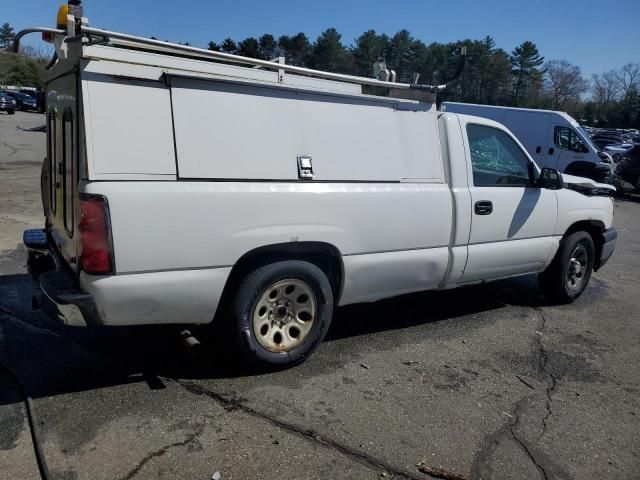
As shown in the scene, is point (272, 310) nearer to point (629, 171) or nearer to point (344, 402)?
point (344, 402)

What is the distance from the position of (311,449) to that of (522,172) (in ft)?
11.7

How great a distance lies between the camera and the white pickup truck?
3.30m

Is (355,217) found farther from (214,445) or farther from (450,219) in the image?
(214,445)

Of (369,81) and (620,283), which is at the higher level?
(369,81)

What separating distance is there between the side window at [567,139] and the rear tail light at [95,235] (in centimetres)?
1642

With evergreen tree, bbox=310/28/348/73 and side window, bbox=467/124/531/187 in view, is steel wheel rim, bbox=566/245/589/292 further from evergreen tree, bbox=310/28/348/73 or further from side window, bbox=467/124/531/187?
evergreen tree, bbox=310/28/348/73

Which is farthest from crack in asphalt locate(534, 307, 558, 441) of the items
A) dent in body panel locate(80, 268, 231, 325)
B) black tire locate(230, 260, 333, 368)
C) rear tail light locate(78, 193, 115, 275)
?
rear tail light locate(78, 193, 115, 275)

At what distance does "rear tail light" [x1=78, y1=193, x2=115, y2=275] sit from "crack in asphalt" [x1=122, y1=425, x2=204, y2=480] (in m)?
1.02

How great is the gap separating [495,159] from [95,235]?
3638mm

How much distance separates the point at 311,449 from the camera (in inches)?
126

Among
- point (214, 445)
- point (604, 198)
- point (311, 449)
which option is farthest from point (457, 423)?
point (604, 198)

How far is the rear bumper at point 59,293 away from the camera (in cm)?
329

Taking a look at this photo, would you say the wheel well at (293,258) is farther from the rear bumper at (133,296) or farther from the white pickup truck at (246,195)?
the rear bumper at (133,296)

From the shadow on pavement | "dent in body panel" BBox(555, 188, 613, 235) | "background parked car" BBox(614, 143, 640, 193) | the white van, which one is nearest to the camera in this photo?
→ the shadow on pavement
